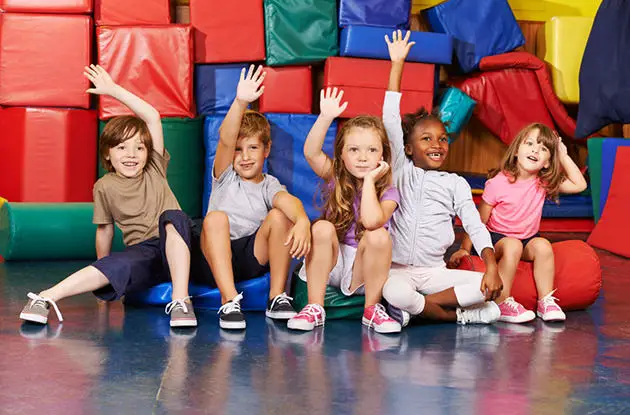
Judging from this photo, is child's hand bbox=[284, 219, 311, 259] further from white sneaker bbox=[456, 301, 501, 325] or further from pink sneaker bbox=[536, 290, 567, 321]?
pink sneaker bbox=[536, 290, 567, 321]

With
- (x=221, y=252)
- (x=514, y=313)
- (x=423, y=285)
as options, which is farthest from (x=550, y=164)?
(x=221, y=252)

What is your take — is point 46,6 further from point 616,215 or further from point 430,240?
point 616,215

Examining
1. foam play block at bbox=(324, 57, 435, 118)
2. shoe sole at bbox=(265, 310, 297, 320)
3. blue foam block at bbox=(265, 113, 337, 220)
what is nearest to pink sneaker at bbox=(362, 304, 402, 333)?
shoe sole at bbox=(265, 310, 297, 320)

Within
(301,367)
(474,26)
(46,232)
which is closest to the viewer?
(301,367)

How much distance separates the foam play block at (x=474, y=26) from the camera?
6.02m

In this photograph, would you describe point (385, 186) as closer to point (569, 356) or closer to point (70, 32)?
point (569, 356)

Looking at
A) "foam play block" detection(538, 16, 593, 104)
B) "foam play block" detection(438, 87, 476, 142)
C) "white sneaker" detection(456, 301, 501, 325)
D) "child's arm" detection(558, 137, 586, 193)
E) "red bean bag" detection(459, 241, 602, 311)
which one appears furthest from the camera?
"foam play block" detection(538, 16, 593, 104)

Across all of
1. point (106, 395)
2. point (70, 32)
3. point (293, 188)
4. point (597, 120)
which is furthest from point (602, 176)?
point (106, 395)

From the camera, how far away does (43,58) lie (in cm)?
536

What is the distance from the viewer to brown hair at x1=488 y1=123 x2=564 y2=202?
3.86 meters

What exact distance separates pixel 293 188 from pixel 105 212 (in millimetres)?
2229

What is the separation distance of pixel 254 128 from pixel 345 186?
19.2 inches

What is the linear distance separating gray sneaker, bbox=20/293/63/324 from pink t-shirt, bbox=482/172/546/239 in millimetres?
1863

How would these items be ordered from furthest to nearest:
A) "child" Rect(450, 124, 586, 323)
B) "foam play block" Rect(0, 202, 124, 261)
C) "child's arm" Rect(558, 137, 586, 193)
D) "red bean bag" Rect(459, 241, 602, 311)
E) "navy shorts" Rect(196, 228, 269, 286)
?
"foam play block" Rect(0, 202, 124, 261)
"child's arm" Rect(558, 137, 586, 193)
"child" Rect(450, 124, 586, 323)
"red bean bag" Rect(459, 241, 602, 311)
"navy shorts" Rect(196, 228, 269, 286)
